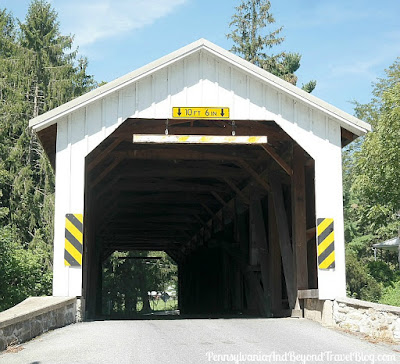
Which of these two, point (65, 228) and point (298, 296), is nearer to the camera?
point (65, 228)

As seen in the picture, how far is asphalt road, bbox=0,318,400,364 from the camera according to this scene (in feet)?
22.8

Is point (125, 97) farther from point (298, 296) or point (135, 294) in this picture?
point (135, 294)

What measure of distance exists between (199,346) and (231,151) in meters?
8.20

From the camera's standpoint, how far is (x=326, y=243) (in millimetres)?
11594

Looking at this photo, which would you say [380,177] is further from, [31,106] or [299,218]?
[31,106]

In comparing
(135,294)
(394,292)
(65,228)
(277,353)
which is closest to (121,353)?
(277,353)

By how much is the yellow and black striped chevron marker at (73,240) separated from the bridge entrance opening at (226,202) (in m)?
2.03

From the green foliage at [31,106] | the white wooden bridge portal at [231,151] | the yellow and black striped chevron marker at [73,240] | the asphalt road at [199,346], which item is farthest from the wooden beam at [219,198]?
the green foliage at [31,106]

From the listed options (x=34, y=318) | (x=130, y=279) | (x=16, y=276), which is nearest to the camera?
(x=34, y=318)

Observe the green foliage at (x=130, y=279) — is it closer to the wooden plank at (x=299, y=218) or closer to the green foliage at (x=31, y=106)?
the green foliage at (x=31, y=106)

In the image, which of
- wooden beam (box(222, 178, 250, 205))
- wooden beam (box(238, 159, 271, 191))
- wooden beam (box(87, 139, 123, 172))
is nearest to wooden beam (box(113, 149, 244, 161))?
wooden beam (box(238, 159, 271, 191))

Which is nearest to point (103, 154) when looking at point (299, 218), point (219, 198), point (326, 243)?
point (299, 218)

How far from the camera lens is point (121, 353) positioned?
7297 mm

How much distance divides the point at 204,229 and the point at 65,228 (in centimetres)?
1412
